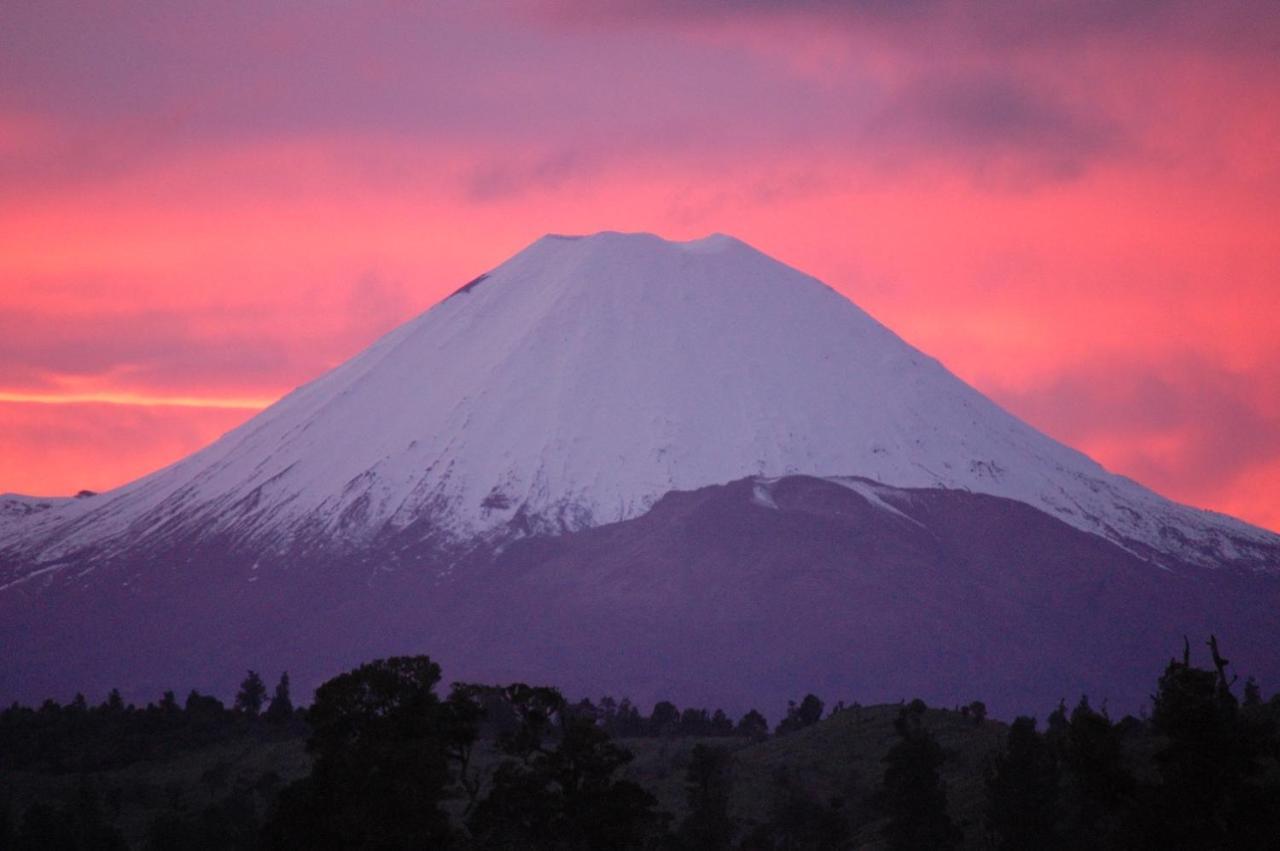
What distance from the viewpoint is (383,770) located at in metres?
66.6

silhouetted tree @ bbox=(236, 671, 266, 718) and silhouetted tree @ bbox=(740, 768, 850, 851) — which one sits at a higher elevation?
silhouetted tree @ bbox=(236, 671, 266, 718)

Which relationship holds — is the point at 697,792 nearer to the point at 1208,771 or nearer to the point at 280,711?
the point at 1208,771

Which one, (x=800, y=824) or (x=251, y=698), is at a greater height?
(x=251, y=698)

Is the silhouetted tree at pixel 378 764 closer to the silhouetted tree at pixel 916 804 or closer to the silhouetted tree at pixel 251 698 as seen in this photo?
the silhouetted tree at pixel 916 804

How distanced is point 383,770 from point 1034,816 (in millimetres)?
34396

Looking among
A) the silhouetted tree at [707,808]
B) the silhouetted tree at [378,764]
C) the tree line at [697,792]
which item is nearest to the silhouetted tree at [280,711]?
the tree line at [697,792]

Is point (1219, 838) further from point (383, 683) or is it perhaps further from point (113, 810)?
point (113, 810)

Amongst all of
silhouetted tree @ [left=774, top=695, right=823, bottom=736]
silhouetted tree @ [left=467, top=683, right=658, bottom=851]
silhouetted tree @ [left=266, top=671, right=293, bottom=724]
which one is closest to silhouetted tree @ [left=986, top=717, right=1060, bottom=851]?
silhouetted tree @ [left=467, top=683, right=658, bottom=851]

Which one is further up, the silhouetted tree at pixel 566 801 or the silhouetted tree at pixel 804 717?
the silhouetted tree at pixel 804 717

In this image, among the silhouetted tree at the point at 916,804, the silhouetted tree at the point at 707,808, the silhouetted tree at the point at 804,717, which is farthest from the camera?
the silhouetted tree at the point at 804,717

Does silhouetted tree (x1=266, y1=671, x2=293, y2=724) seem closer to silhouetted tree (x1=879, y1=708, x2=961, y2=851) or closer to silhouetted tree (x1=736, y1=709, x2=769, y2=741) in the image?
silhouetted tree (x1=736, y1=709, x2=769, y2=741)

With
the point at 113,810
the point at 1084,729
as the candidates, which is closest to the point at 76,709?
the point at 113,810

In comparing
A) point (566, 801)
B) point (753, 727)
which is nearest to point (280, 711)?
point (753, 727)

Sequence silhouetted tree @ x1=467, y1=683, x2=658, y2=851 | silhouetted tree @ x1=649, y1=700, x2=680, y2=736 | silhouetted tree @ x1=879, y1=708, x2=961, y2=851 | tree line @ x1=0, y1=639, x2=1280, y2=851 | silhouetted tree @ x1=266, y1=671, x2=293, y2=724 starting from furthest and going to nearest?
silhouetted tree @ x1=649, y1=700, x2=680, y2=736, silhouetted tree @ x1=266, y1=671, x2=293, y2=724, silhouetted tree @ x1=879, y1=708, x2=961, y2=851, silhouetted tree @ x1=467, y1=683, x2=658, y2=851, tree line @ x1=0, y1=639, x2=1280, y2=851
